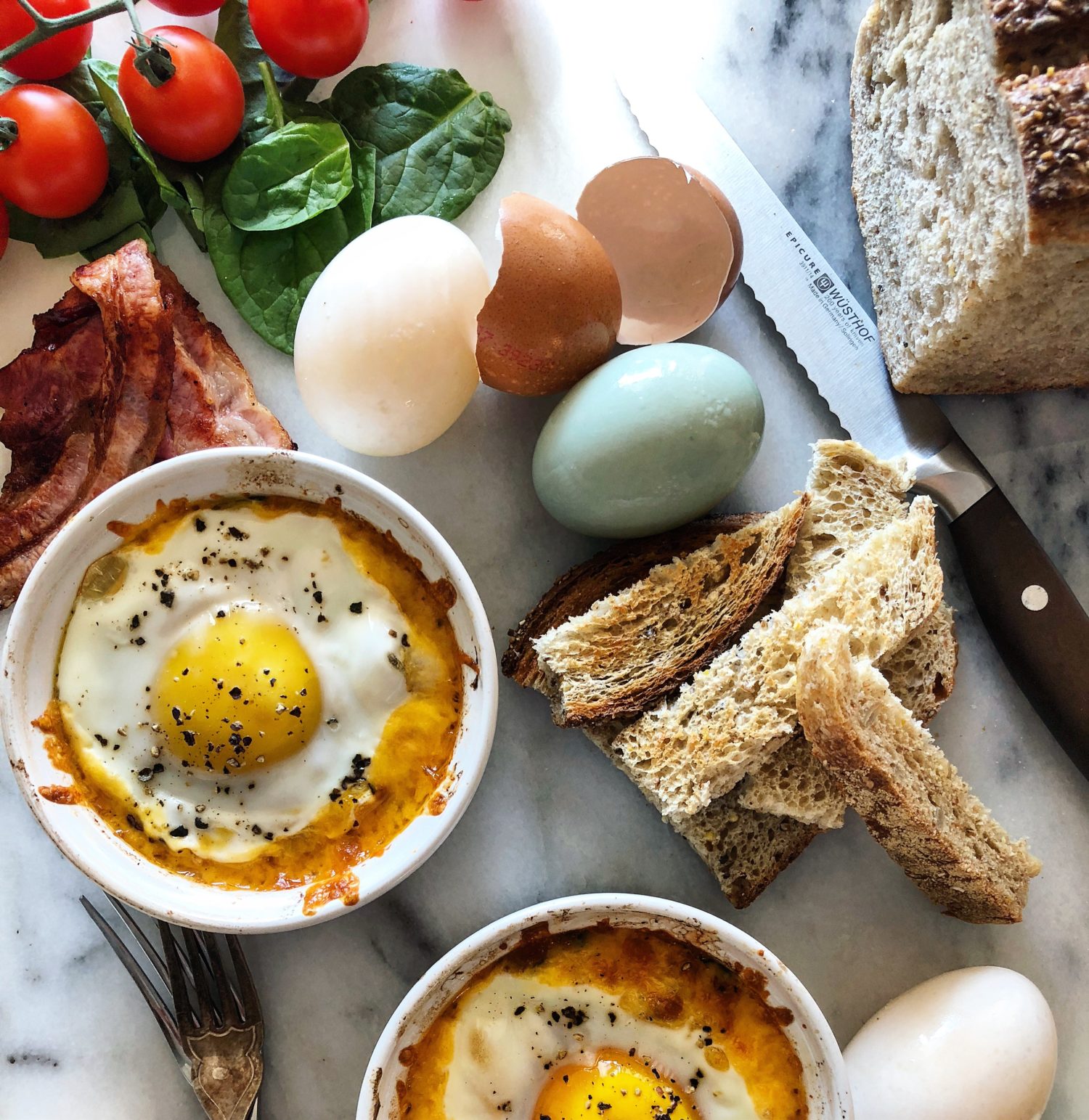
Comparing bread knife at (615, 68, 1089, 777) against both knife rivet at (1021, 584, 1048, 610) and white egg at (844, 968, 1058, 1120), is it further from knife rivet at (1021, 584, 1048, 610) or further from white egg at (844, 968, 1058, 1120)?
white egg at (844, 968, 1058, 1120)

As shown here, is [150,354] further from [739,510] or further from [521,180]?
[739,510]

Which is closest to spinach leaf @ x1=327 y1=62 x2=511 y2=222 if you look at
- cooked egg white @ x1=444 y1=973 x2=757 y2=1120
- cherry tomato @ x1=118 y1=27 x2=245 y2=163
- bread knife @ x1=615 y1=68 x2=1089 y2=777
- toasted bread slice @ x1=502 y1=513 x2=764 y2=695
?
cherry tomato @ x1=118 y1=27 x2=245 y2=163

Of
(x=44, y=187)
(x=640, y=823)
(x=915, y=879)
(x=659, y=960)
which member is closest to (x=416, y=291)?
(x=44, y=187)

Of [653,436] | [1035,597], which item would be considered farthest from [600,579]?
[1035,597]

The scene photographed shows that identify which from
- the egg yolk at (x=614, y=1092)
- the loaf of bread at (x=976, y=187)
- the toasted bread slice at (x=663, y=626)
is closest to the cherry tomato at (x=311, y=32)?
the loaf of bread at (x=976, y=187)

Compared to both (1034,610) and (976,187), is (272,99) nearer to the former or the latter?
(976,187)

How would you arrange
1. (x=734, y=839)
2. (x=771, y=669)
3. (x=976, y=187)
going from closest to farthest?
(x=976, y=187) → (x=771, y=669) → (x=734, y=839)

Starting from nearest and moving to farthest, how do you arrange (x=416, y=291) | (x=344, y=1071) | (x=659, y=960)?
1. (x=416, y=291)
2. (x=659, y=960)
3. (x=344, y=1071)

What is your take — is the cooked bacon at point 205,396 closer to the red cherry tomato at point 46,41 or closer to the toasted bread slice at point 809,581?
the red cherry tomato at point 46,41
